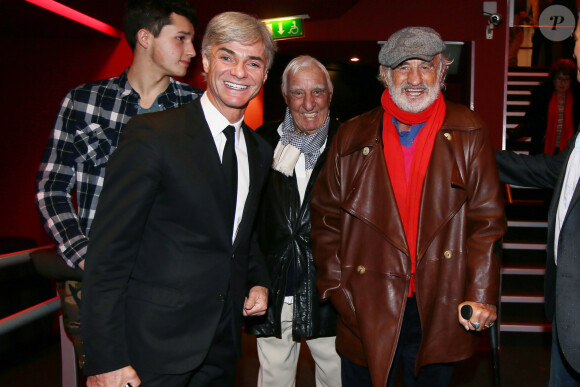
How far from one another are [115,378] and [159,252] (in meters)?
0.38

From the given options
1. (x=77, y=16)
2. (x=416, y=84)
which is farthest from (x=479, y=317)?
(x=77, y=16)

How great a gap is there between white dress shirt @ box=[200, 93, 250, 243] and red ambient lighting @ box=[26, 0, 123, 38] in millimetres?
3132

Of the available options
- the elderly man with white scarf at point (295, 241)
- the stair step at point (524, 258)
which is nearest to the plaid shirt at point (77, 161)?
the elderly man with white scarf at point (295, 241)

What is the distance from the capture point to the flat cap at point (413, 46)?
2.18 metres

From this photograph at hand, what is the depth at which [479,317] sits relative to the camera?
2.03 meters

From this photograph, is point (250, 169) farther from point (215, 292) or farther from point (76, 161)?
point (76, 161)

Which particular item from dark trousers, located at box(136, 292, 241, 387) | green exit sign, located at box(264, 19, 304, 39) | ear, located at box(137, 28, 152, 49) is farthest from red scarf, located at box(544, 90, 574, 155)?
dark trousers, located at box(136, 292, 241, 387)

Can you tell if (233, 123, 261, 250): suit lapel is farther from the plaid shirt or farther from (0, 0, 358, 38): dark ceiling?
(0, 0, 358, 38): dark ceiling

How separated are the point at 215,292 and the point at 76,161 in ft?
2.72

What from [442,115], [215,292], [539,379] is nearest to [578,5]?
Result: [539,379]

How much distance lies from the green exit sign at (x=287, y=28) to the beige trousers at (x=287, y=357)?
4280mm

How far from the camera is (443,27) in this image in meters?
6.37

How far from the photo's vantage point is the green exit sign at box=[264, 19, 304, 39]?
6.15m

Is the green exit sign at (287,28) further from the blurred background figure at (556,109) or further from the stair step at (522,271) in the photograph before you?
the stair step at (522,271)
